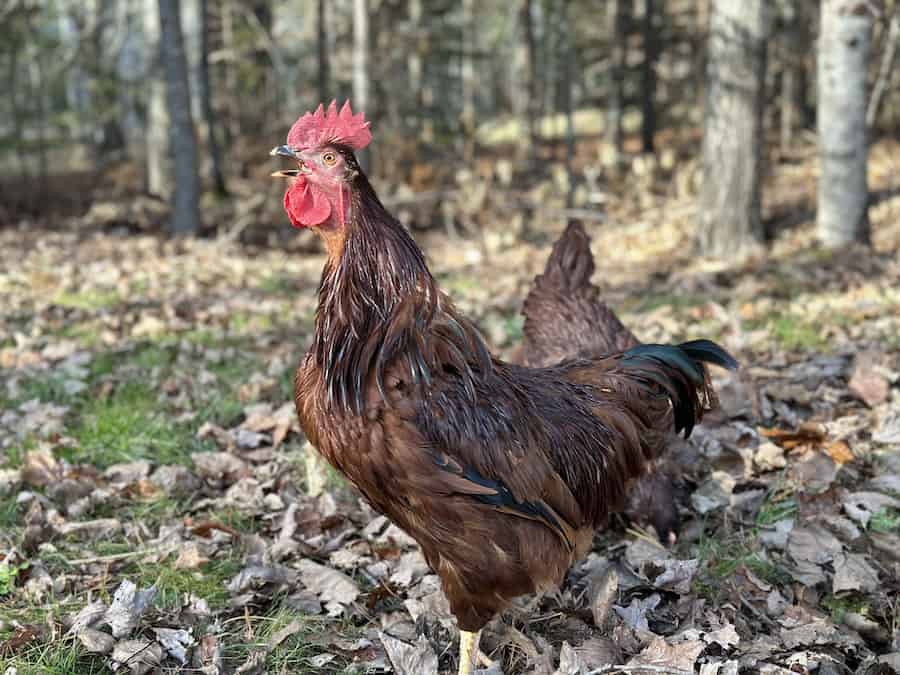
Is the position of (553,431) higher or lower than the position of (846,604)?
higher

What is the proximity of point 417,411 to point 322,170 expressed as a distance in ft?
2.89

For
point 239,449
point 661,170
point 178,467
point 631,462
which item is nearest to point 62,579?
point 178,467

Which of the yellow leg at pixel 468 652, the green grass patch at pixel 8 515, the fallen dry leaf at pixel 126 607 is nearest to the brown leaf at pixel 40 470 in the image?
the green grass patch at pixel 8 515

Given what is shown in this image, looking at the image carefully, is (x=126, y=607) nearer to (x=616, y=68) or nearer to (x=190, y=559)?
(x=190, y=559)

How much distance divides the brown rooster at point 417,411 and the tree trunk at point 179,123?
9.00m

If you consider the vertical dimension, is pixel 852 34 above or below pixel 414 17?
below

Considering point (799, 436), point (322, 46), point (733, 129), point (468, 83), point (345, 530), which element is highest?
point (468, 83)

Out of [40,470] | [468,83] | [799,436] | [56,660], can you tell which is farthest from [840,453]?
[468,83]

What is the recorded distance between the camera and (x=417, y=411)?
2.64 m

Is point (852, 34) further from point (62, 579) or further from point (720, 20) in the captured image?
point (62, 579)

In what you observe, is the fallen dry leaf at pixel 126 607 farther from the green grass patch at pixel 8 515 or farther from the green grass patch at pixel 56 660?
the green grass patch at pixel 8 515

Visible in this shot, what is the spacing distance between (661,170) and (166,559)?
15.1 metres

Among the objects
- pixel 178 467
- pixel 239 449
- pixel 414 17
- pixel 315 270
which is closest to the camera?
pixel 178 467

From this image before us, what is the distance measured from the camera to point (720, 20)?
873 centimetres
